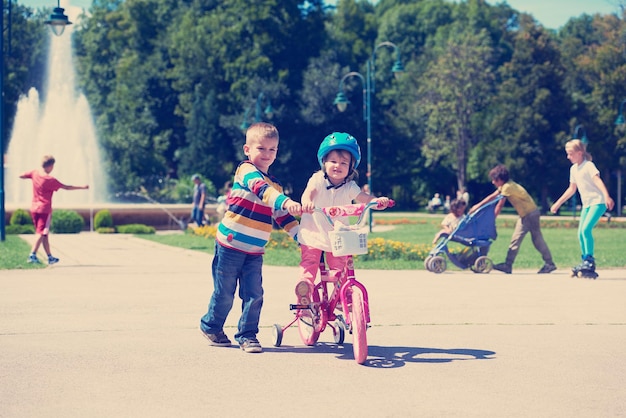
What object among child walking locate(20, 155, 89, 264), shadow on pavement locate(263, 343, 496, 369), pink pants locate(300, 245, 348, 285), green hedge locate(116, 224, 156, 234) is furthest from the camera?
green hedge locate(116, 224, 156, 234)

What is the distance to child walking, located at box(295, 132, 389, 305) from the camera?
7.17 metres

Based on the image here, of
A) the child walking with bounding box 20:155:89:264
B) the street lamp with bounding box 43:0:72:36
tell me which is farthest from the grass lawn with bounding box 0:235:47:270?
the street lamp with bounding box 43:0:72:36

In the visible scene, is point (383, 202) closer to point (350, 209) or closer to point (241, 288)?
point (350, 209)

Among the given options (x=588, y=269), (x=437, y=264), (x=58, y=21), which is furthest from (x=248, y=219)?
(x=58, y=21)

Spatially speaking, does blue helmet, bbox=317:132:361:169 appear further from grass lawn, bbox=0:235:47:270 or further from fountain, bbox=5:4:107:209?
fountain, bbox=5:4:107:209

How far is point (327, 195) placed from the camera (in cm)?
733

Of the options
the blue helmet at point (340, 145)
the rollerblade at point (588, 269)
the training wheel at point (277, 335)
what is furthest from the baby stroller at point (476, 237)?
the blue helmet at point (340, 145)

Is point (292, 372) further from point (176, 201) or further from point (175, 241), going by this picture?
point (176, 201)

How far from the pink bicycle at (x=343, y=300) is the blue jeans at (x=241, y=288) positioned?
10.1 inches

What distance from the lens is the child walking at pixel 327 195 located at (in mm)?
7172

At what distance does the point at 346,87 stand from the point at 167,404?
188 feet

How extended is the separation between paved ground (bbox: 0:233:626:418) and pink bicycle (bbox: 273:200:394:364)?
14 centimetres

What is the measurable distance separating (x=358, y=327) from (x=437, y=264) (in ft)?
26.4

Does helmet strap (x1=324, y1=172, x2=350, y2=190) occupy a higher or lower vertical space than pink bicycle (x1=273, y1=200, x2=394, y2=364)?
higher
